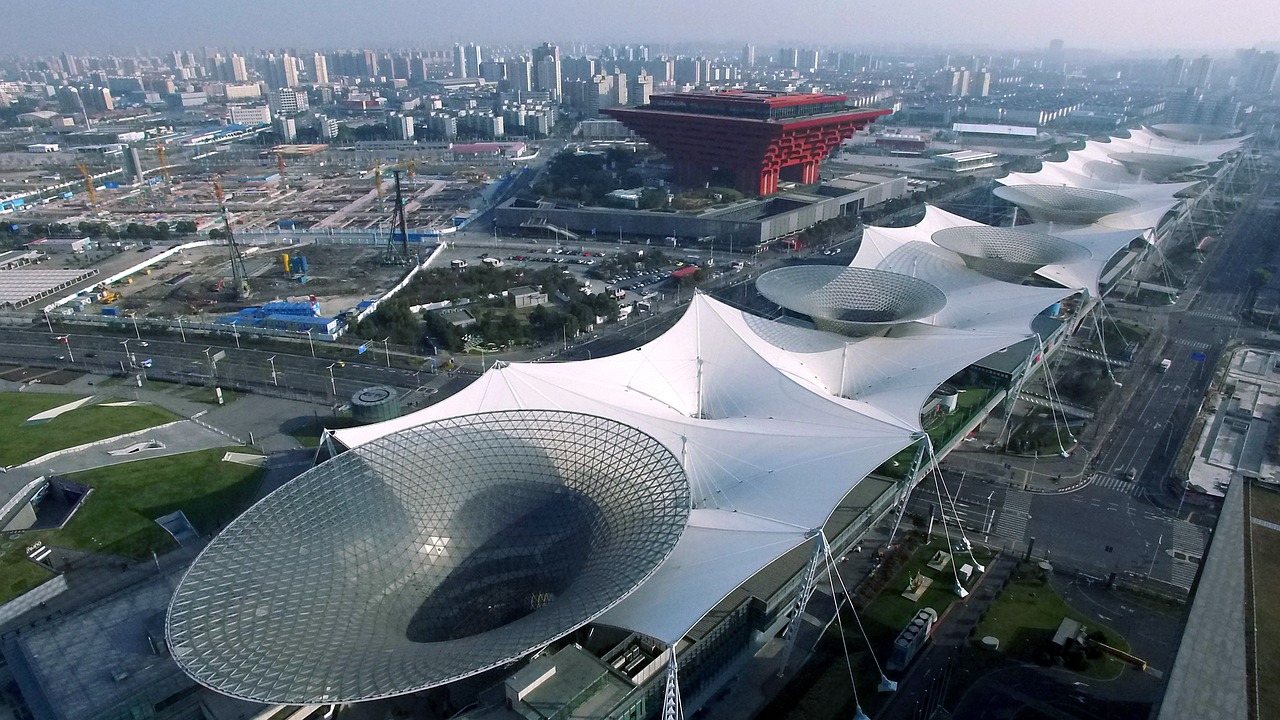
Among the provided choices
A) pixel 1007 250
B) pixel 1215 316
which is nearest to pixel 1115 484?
pixel 1007 250

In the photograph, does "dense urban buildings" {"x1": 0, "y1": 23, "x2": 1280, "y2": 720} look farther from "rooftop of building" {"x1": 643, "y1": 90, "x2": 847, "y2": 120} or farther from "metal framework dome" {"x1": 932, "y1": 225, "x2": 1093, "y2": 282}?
"rooftop of building" {"x1": 643, "y1": 90, "x2": 847, "y2": 120}

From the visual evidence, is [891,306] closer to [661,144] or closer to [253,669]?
[253,669]

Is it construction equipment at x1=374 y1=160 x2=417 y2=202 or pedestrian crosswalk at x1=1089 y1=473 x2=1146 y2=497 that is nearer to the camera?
pedestrian crosswalk at x1=1089 y1=473 x2=1146 y2=497

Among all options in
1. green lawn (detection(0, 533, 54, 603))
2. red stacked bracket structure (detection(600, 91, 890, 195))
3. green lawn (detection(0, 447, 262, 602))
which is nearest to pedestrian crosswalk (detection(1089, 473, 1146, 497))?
green lawn (detection(0, 447, 262, 602))

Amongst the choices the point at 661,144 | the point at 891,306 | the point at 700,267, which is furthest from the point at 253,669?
the point at 661,144

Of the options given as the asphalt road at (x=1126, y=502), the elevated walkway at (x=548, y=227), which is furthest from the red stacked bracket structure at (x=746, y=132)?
the asphalt road at (x=1126, y=502)

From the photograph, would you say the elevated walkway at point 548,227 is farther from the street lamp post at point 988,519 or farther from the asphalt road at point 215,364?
the street lamp post at point 988,519
